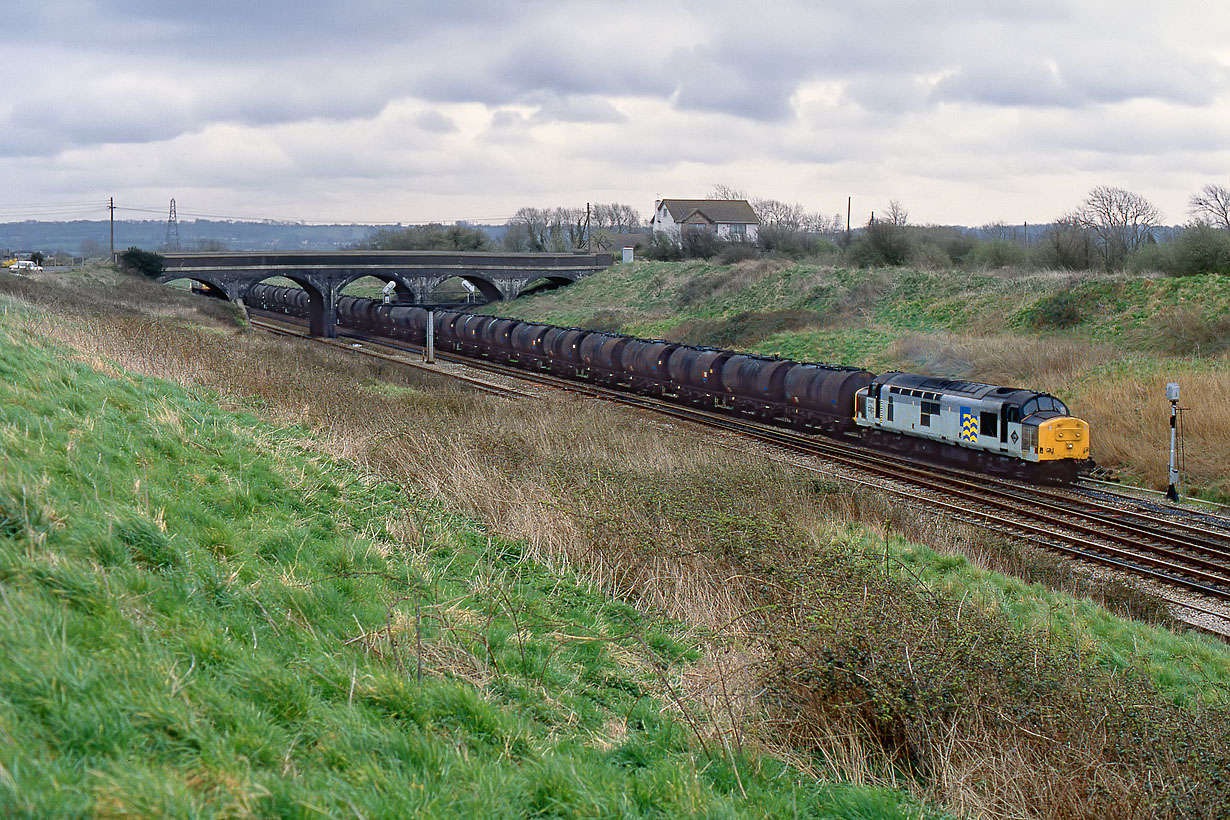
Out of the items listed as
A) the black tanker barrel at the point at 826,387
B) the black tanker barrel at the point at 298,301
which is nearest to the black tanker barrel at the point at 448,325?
the black tanker barrel at the point at 298,301

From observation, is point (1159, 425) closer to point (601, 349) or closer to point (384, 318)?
point (601, 349)

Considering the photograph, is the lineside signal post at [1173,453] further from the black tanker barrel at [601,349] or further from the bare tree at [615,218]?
the bare tree at [615,218]

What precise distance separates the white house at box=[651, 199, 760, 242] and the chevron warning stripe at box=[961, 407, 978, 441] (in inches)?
4037

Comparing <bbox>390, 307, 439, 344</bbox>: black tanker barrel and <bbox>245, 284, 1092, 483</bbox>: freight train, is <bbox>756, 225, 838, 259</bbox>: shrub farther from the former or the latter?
<bbox>245, 284, 1092, 483</bbox>: freight train

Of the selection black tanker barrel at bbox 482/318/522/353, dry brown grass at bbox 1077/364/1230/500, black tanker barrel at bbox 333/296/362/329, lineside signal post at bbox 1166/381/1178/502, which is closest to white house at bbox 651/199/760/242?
black tanker barrel at bbox 333/296/362/329

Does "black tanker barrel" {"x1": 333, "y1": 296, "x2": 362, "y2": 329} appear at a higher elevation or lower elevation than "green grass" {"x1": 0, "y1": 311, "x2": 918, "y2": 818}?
higher

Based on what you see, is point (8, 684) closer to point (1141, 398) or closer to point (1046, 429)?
point (1046, 429)

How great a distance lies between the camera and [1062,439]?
80.3 feet

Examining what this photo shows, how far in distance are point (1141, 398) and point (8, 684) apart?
3130 cm

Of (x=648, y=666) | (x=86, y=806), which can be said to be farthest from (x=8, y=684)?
(x=648, y=666)

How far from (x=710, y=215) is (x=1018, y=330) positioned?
8978 centimetres

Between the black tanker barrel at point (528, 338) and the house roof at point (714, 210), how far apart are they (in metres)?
82.9

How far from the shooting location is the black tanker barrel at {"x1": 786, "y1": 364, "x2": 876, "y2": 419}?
3044 centimetres

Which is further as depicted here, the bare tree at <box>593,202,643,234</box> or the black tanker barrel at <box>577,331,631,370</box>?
the bare tree at <box>593,202,643,234</box>
